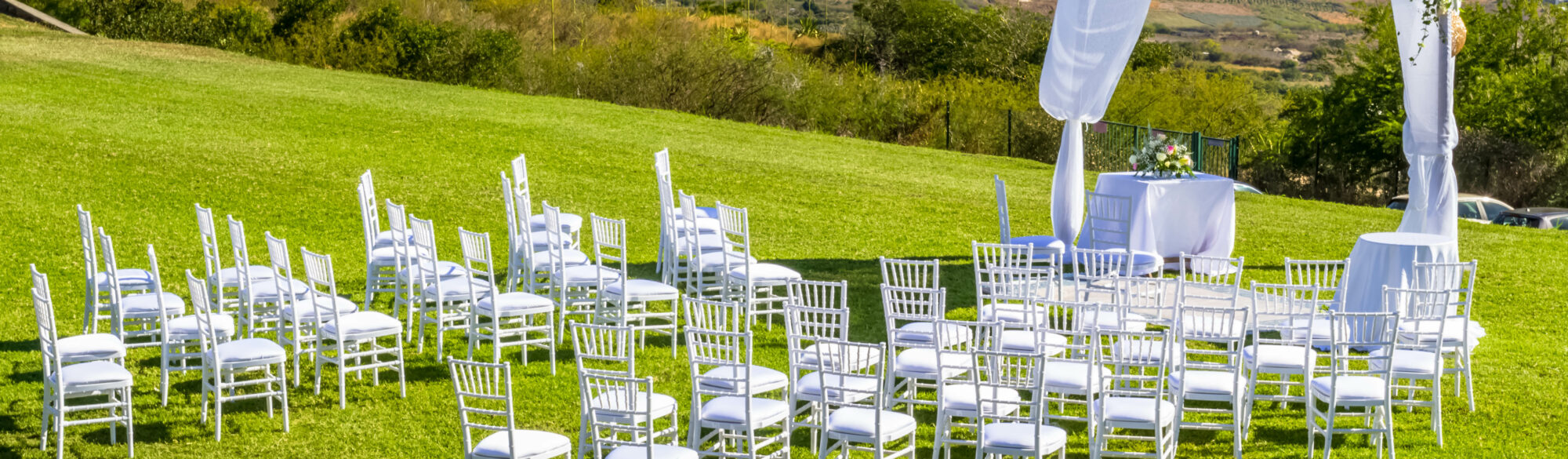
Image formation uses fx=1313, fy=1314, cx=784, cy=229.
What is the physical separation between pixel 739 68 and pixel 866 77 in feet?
12.8

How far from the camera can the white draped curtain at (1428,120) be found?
10.1 metres

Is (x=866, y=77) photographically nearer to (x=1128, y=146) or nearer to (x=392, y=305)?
(x=1128, y=146)

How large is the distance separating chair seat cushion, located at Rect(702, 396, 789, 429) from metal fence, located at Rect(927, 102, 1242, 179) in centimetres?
1689

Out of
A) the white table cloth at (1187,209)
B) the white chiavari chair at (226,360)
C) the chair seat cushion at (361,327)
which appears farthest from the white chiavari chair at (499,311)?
the white table cloth at (1187,209)

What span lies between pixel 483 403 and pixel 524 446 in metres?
2.10

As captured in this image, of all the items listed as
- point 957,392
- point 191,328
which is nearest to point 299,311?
point 191,328

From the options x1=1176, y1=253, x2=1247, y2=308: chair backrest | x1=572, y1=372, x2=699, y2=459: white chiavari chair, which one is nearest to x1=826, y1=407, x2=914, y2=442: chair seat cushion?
x1=572, y1=372, x2=699, y2=459: white chiavari chair

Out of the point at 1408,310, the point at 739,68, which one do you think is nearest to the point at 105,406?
the point at 1408,310

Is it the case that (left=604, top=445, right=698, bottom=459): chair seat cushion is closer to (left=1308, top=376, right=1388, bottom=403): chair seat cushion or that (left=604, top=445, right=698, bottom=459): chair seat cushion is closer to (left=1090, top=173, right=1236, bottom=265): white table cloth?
(left=1308, top=376, right=1388, bottom=403): chair seat cushion

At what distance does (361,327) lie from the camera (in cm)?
799

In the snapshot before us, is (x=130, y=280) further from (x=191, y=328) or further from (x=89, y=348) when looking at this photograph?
(x=89, y=348)

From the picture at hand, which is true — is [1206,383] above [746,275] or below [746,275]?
below

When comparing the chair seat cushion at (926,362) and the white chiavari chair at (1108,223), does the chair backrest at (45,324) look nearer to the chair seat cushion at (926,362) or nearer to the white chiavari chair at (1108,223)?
the chair seat cushion at (926,362)

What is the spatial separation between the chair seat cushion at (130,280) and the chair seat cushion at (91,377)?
8.01 feet
